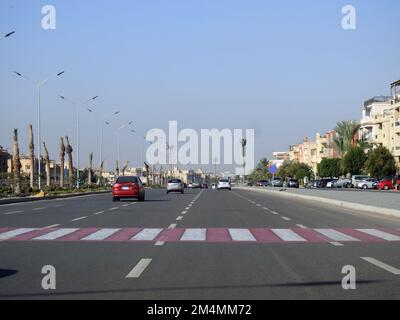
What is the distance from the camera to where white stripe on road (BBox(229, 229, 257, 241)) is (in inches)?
636

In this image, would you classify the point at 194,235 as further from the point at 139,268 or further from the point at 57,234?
the point at 139,268

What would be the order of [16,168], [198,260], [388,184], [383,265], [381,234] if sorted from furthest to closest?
[388,184] < [16,168] < [381,234] < [198,260] < [383,265]

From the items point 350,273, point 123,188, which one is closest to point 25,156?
point 123,188

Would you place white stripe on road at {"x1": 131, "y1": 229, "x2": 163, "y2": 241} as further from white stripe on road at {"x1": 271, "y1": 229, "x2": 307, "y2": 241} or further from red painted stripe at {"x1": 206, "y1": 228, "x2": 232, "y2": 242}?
white stripe on road at {"x1": 271, "y1": 229, "x2": 307, "y2": 241}

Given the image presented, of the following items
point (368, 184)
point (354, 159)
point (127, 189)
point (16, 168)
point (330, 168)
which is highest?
point (354, 159)

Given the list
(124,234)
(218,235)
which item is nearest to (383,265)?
(218,235)

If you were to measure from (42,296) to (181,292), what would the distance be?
1.88 m

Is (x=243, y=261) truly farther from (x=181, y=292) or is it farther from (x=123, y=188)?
(x=123, y=188)

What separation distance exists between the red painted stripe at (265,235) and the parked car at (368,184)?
196 feet

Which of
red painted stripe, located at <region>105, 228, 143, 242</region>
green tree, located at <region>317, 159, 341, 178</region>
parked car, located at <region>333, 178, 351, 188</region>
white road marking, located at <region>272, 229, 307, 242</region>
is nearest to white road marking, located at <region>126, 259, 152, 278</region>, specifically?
red painted stripe, located at <region>105, 228, 143, 242</region>

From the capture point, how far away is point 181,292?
8.77 meters

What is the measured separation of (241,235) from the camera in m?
17.2

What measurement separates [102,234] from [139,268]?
21.4 ft
